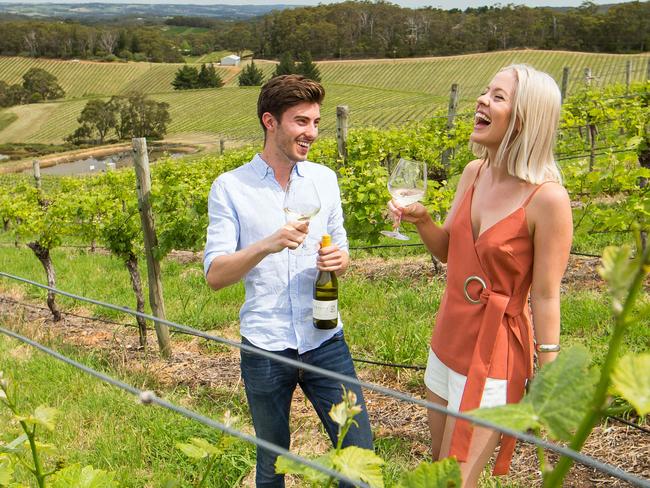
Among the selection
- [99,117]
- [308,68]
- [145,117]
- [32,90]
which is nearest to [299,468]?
[145,117]

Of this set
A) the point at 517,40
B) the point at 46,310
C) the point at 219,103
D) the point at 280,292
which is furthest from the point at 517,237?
the point at 517,40

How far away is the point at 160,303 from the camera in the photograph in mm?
5168

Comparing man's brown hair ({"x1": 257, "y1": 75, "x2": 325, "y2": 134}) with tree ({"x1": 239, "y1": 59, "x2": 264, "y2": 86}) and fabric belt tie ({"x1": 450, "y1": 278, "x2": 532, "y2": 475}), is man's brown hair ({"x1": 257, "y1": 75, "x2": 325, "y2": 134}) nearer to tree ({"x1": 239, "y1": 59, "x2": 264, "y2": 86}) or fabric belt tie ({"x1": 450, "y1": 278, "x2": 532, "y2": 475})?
fabric belt tie ({"x1": 450, "y1": 278, "x2": 532, "y2": 475})

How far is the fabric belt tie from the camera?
6.90 feet

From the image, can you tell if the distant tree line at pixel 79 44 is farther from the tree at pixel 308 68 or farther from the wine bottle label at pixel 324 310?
the wine bottle label at pixel 324 310

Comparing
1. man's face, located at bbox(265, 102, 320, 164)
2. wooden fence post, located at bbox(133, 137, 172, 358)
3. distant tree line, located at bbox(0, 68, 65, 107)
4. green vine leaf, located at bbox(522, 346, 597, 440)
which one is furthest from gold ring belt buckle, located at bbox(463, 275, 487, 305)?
distant tree line, located at bbox(0, 68, 65, 107)

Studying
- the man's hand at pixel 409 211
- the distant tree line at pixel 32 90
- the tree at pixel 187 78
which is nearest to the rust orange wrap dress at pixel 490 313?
the man's hand at pixel 409 211

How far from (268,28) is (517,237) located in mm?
100522

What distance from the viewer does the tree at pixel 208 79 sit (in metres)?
77.4

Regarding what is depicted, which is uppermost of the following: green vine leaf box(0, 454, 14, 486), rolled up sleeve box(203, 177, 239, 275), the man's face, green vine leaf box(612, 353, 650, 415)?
green vine leaf box(612, 353, 650, 415)

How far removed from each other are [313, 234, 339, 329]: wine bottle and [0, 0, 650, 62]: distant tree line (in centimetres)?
7137

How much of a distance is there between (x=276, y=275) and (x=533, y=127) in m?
0.99

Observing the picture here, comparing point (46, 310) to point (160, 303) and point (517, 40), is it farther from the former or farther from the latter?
point (517, 40)

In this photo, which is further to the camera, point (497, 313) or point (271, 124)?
point (271, 124)
